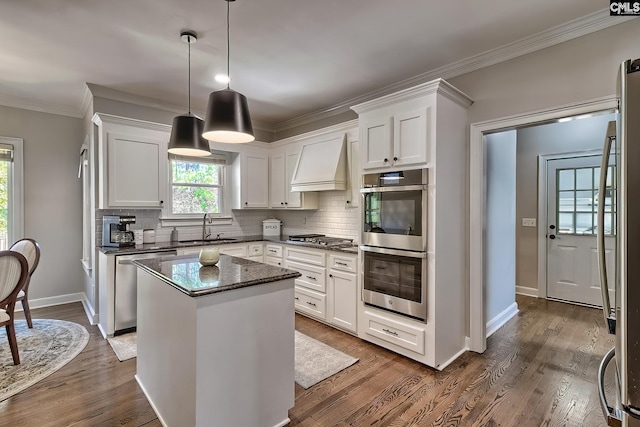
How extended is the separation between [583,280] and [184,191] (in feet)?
18.7

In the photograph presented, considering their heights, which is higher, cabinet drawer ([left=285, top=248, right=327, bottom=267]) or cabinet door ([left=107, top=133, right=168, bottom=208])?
cabinet door ([left=107, top=133, right=168, bottom=208])

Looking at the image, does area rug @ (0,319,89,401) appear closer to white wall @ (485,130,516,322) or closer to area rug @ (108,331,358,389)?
area rug @ (108,331,358,389)

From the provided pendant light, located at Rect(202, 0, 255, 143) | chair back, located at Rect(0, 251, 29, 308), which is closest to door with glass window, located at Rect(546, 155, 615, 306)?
pendant light, located at Rect(202, 0, 255, 143)

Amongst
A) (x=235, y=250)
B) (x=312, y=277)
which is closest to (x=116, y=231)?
(x=235, y=250)

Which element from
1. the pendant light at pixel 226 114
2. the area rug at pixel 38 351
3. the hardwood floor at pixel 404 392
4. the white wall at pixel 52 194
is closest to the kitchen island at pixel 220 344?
the hardwood floor at pixel 404 392

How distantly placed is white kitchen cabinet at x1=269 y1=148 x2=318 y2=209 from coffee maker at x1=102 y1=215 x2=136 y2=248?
76.6 inches

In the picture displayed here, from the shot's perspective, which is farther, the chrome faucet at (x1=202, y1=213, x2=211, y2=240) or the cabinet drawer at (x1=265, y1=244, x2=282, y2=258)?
the chrome faucet at (x1=202, y1=213, x2=211, y2=240)

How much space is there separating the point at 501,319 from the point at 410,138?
2518 millimetres

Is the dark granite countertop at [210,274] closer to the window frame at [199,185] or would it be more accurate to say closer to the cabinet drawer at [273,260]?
the cabinet drawer at [273,260]

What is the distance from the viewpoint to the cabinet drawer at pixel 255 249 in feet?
14.5

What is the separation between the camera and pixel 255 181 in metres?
4.90

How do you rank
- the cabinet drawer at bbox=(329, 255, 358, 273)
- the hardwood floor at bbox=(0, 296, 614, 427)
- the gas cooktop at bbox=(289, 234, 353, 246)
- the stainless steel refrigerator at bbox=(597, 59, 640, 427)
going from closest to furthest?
the stainless steel refrigerator at bbox=(597, 59, 640, 427), the hardwood floor at bbox=(0, 296, 614, 427), the cabinet drawer at bbox=(329, 255, 358, 273), the gas cooktop at bbox=(289, 234, 353, 246)

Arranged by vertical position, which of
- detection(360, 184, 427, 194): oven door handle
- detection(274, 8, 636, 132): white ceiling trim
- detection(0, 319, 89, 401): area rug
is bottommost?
detection(0, 319, 89, 401): area rug

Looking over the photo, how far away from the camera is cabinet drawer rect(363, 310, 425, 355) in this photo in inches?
108
